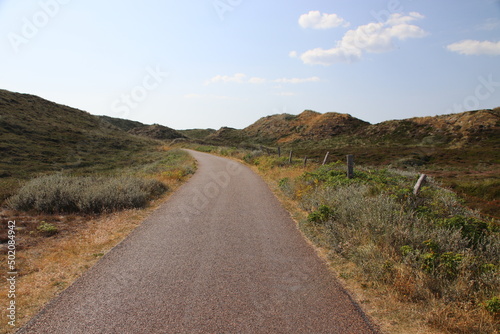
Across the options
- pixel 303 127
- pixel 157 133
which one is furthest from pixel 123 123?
pixel 303 127

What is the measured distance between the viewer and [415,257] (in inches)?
176

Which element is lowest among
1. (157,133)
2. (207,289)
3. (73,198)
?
(207,289)

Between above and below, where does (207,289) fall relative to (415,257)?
below

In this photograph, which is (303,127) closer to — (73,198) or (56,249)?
(73,198)

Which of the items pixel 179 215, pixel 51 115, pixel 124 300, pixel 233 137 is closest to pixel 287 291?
pixel 124 300

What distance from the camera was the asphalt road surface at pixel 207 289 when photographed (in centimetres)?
370

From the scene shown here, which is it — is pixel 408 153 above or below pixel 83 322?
above

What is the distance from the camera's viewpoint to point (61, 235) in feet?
24.6

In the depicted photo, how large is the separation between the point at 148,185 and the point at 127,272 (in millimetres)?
7706

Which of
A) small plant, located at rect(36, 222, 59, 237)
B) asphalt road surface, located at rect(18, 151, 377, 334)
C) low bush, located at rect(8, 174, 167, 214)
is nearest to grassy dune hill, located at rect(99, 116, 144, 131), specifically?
low bush, located at rect(8, 174, 167, 214)

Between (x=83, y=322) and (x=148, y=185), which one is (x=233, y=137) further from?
(x=83, y=322)

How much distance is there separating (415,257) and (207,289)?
Result: 3.10 m

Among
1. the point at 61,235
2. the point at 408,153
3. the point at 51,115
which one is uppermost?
the point at 51,115

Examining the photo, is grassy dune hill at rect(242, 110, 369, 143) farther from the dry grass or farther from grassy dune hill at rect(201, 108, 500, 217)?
the dry grass
